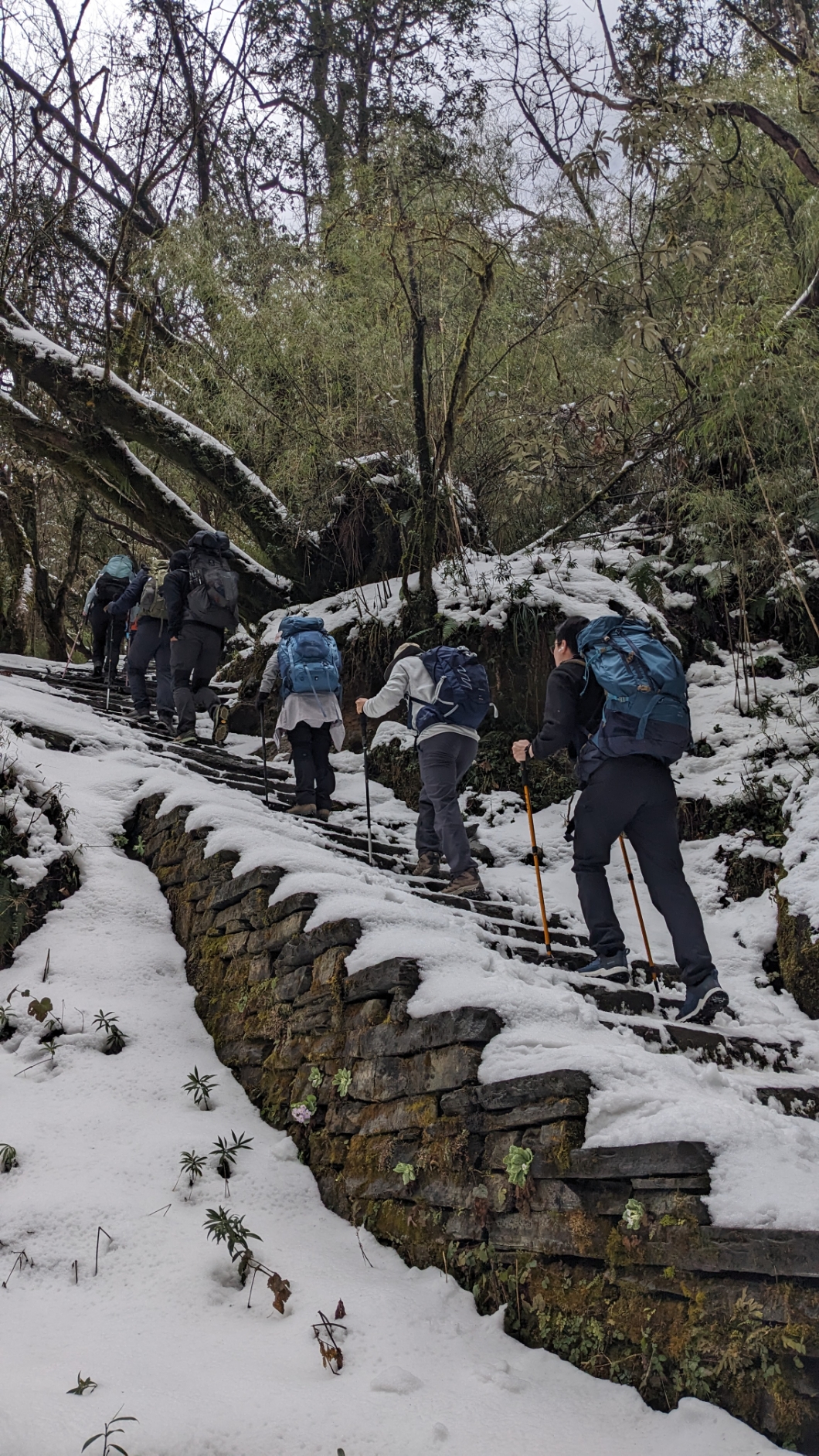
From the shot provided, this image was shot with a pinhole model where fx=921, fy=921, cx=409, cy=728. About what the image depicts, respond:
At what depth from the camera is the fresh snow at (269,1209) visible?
7.98 feet

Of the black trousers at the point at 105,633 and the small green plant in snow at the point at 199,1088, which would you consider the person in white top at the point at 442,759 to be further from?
the black trousers at the point at 105,633

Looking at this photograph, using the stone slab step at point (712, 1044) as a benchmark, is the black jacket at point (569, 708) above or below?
above

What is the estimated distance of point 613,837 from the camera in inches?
177

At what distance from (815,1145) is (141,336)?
13699 mm

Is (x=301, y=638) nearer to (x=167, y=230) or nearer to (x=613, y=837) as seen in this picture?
(x=613, y=837)

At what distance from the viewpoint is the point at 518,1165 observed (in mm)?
2939

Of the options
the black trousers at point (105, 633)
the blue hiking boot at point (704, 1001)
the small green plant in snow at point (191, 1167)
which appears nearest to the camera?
the small green plant in snow at point (191, 1167)

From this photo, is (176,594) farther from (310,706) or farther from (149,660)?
(310,706)

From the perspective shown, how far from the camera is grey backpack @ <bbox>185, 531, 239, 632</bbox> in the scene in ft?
27.1

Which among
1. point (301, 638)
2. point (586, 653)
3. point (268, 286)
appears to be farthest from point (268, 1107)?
point (268, 286)

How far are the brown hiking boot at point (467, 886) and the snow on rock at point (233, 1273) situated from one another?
104cm

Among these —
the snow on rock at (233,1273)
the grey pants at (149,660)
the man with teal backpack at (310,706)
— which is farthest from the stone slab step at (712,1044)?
the grey pants at (149,660)

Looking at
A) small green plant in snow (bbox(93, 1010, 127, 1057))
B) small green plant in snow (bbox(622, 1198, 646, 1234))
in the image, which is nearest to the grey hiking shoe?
small green plant in snow (bbox(93, 1010, 127, 1057))

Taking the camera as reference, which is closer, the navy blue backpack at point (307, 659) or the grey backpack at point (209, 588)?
the navy blue backpack at point (307, 659)
